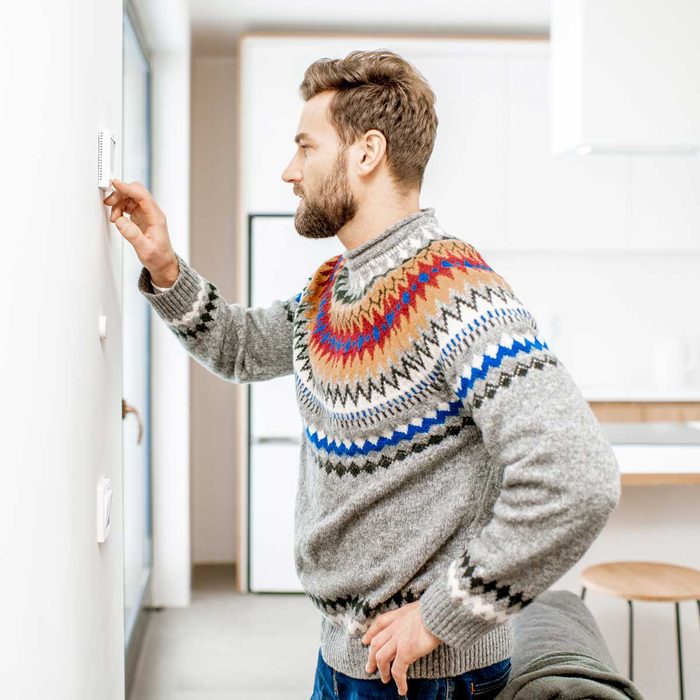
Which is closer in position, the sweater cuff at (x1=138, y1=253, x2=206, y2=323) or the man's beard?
the man's beard

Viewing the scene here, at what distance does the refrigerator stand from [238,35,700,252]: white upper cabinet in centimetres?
20

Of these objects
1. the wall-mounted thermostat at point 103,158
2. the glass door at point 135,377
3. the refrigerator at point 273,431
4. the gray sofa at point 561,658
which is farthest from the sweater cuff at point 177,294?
the refrigerator at point 273,431

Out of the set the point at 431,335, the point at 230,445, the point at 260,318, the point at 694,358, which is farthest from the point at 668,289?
the point at 431,335

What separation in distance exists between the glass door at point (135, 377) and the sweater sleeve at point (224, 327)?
1415mm

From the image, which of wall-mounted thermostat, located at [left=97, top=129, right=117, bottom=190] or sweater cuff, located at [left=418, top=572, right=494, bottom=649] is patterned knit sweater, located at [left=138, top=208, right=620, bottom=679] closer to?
sweater cuff, located at [left=418, top=572, right=494, bottom=649]

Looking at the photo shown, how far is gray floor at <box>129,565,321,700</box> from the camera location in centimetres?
309

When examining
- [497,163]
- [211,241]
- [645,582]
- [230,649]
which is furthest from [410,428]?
[211,241]

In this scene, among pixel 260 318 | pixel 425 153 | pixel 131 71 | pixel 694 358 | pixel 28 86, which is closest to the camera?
pixel 28 86

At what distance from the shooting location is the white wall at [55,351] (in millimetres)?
904

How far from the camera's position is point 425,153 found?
134 cm

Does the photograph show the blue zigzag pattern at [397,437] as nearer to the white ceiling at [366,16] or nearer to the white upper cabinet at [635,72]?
the white upper cabinet at [635,72]

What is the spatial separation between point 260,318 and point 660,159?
3338 millimetres

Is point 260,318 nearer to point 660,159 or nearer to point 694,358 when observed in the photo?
point 660,159

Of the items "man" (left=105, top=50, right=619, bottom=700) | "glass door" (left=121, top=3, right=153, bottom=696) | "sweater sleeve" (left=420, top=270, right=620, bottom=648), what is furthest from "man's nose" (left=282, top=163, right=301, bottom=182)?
"glass door" (left=121, top=3, right=153, bottom=696)
